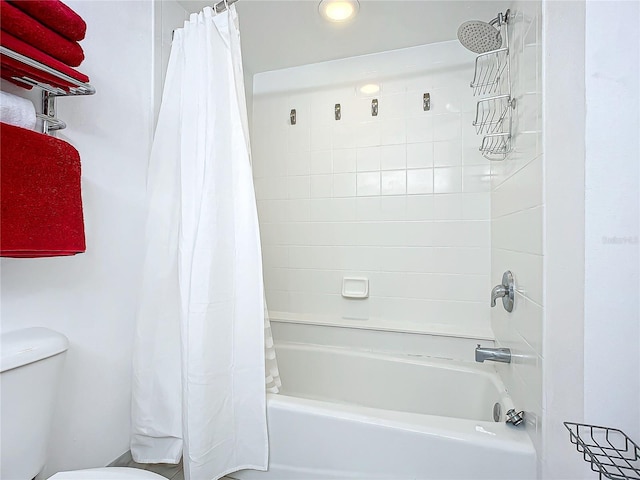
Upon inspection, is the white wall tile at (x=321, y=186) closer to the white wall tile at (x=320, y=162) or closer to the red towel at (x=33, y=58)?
the white wall tile at (x=320, y=162)

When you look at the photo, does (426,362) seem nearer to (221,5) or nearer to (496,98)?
(496,98)

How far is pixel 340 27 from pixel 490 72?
0.82 metres

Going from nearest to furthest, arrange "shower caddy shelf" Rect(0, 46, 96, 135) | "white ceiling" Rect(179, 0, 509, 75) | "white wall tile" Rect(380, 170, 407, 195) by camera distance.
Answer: "shower caddy shelf" Rect(0, 46, 96, 135) < "white ceiling" Rect(179, 0, 509, 75) < "white wall tile" Rect(380, 170, 407, 195)

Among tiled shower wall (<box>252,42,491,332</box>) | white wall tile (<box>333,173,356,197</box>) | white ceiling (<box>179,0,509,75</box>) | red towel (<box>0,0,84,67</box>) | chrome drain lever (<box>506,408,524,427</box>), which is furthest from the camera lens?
white wall tile (<box>333,173,356,197</box>)

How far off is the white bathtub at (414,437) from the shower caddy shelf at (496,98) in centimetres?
106

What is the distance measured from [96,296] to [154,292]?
190mm

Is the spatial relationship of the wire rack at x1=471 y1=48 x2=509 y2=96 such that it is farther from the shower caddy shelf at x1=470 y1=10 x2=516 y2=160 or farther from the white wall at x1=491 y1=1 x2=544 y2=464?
the white wall at x1=491 y1=1 x2=544 y2=464

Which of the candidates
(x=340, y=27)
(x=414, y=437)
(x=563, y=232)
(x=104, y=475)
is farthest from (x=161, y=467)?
(x=340, y=27)

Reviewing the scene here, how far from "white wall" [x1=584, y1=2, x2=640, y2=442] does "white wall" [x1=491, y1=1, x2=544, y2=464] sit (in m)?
0.14

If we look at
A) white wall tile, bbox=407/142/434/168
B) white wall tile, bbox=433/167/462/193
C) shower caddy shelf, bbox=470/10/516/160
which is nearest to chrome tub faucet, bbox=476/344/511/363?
shower caddy shelf, bbox=470/10/516/160

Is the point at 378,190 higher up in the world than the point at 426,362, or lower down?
higher up

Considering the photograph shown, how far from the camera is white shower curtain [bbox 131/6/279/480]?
1.24m

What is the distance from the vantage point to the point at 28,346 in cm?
91

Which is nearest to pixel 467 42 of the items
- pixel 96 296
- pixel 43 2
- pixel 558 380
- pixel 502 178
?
pixel 502 178
